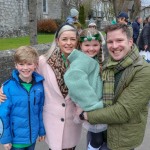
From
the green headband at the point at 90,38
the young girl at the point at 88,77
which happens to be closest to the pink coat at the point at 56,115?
the young girl at the point at 88,77

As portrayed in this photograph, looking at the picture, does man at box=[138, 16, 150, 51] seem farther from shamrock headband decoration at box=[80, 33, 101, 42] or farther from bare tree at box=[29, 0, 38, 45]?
shamrock headband decoration at box=[80, 33, 101, 42]

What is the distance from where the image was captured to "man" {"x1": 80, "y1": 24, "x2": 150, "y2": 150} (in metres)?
2.18

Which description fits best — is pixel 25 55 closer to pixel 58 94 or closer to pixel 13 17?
pixel 58 94

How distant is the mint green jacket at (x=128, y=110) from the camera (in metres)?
2.17

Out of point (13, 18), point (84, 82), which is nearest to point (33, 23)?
point (84, 82)

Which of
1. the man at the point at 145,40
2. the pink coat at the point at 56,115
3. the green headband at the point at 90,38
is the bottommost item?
the pink coat at the point at 56,115

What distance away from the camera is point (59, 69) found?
109 inches

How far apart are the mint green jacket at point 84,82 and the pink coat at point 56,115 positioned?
44cm

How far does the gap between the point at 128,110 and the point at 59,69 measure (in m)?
0.87

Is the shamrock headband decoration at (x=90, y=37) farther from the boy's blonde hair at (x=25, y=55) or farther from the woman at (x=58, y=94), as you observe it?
the boy's blonde hair at (x=25, y=55)

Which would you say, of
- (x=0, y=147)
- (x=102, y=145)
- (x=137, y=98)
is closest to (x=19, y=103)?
(x=102, y=145)

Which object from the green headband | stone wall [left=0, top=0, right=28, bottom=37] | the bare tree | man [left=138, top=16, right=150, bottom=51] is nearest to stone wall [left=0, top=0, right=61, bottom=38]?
stone wall [left=0, top=0, right=28, bottom=37]

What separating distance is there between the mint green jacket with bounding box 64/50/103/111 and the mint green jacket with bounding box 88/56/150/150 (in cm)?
9

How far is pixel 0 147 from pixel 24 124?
4.72 feet
